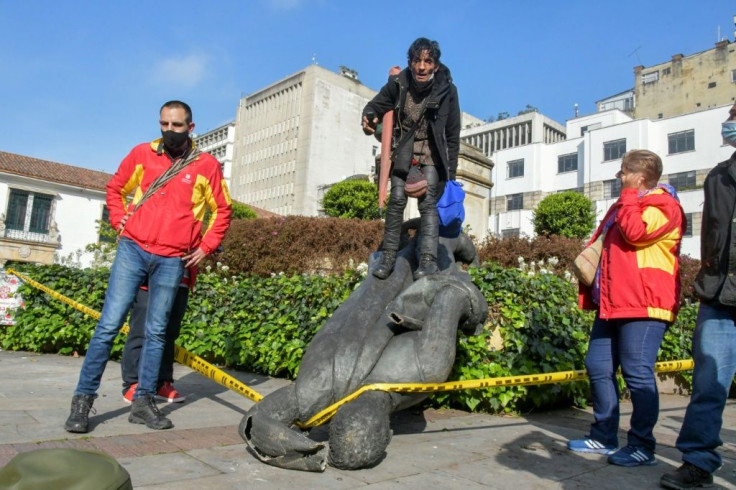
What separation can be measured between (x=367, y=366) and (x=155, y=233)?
1778 mm

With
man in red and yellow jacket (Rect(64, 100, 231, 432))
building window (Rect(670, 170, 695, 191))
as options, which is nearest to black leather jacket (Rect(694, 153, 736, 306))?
man in red and yellow jacket (Rect(64, 100, 231, 432))

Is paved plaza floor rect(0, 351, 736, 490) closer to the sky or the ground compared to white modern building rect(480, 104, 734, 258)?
closer to the ground

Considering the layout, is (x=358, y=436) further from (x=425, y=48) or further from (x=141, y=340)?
(x=425, y=48)

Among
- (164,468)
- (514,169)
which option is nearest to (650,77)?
(514,169)

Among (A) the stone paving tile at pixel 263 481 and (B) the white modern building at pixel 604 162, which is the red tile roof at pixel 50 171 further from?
(A) the stone paving tile at pixel 263 481

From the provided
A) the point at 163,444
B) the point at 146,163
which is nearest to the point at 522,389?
the point at 163,444

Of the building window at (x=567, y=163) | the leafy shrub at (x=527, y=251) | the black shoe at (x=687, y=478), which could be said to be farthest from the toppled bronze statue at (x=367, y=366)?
the building window at (x=567, y=163)

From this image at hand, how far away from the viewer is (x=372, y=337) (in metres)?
3.46

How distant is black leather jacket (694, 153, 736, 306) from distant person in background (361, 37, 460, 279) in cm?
A: 171

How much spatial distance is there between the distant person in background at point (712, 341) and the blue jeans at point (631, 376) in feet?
0.86

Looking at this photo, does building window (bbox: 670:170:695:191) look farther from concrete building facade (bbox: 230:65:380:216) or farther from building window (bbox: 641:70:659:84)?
concrete building facade (bbox: 230:65:380:216)

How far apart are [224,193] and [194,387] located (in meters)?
2.30

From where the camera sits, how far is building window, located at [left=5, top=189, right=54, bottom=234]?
132ft

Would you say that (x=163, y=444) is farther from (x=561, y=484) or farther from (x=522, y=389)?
(x=522, y=389)
